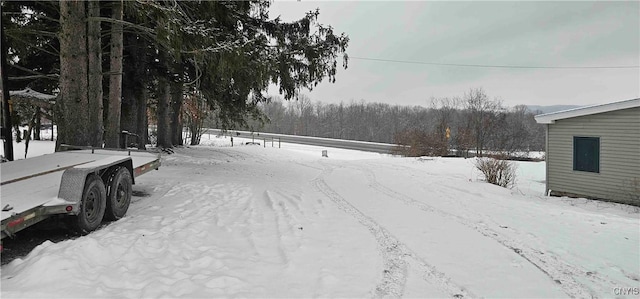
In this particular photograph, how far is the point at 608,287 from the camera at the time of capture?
3.91m

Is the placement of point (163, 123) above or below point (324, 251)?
above

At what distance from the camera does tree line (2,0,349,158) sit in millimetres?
7203

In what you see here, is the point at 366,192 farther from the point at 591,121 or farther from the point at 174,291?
the point at 591,121

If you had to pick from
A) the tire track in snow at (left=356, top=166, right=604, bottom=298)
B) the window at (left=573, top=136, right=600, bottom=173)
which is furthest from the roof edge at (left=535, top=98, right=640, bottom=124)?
the tire track in snow at (left=356, top=166, right=604, bottom=298)

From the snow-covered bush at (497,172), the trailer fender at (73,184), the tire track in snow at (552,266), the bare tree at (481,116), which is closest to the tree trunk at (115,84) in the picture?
the trailer fender at (73,184)

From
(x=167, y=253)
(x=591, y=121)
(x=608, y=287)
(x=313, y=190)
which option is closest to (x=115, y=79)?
(x=313, y=190)

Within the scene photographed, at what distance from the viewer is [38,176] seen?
465 cm

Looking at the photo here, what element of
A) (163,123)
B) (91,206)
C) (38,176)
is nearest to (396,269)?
(91,206)

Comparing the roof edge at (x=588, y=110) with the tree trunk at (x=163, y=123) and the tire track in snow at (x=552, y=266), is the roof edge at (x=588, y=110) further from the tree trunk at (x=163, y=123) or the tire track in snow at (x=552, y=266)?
the tree trunk at (x=163, y=123)

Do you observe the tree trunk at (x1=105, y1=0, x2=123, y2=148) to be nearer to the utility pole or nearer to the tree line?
the tree line

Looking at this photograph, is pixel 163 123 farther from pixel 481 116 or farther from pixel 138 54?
pixel 481 116

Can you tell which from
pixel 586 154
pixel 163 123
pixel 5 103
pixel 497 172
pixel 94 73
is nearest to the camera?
pixel 5 103

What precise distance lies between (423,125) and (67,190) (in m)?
70.4

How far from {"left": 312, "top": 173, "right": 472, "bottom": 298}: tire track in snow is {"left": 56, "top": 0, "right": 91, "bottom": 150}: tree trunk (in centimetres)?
593
